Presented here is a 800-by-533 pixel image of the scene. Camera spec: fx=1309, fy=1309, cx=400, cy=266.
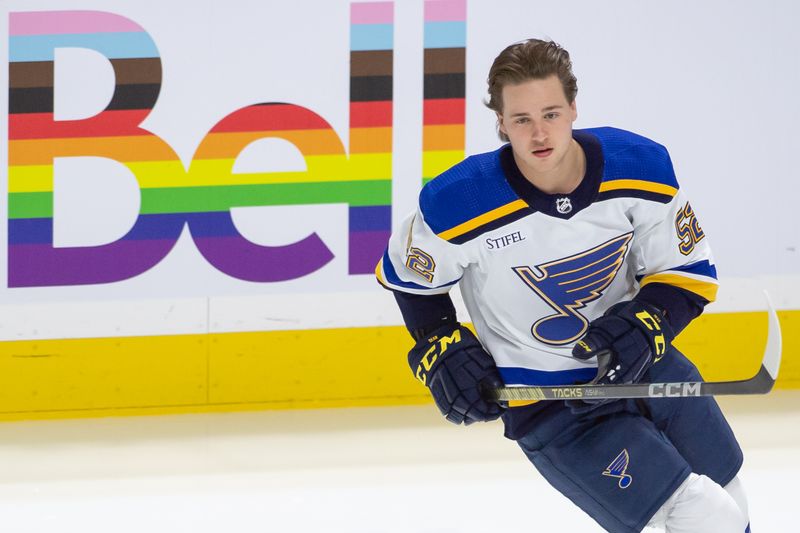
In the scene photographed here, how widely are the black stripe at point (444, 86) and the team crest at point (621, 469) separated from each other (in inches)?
89.4

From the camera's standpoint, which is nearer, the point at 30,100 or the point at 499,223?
the point at 499,223

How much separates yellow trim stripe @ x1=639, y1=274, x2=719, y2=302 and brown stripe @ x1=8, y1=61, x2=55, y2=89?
2491mm

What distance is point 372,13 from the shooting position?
14.1ft

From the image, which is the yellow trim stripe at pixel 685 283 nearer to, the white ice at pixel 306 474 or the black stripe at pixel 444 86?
the white ice at pixel 306 474

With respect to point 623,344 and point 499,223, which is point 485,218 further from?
point 623,344

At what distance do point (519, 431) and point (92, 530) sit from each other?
1.45 meters

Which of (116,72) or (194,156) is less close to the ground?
(116,72)

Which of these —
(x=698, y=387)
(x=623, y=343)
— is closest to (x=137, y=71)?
(x=623, y=343)

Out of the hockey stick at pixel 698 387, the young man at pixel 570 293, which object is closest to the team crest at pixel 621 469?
the young man at pixel 570 293

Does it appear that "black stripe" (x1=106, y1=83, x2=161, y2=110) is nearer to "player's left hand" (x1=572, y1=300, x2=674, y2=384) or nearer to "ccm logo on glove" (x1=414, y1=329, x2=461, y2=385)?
"ccm logo on glove" (x1=414, y1=329, x2=461, y2=385)

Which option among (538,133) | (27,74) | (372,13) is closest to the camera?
(538,133)

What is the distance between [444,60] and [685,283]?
2134 millimetres

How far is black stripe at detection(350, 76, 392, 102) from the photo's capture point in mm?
4309

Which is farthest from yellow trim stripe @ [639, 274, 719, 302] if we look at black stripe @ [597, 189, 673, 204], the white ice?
the white ice
